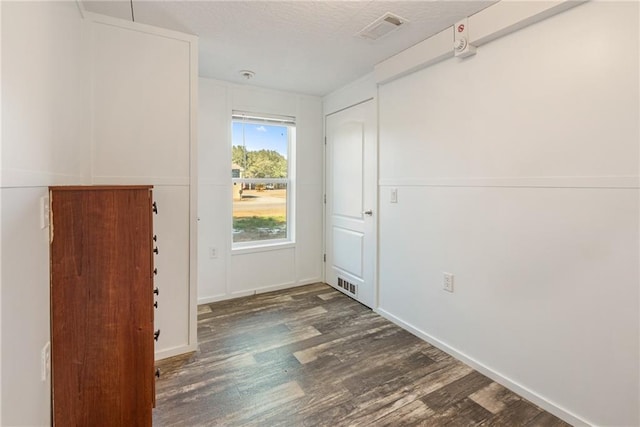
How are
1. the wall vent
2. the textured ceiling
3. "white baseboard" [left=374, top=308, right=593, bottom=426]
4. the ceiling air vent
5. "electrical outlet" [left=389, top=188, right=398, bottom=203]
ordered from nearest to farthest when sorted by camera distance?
"white baseboard" [left=374, top=308, right=593, bottom=426] → the textured ceiling → the ceiling air vent → "electrical outlet" [left=389, top=188, right=398, bottom=203] → the wall vent

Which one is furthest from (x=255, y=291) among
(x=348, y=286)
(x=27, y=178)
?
(x=27, y=178)

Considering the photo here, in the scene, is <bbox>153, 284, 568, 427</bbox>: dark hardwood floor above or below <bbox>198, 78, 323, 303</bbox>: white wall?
below

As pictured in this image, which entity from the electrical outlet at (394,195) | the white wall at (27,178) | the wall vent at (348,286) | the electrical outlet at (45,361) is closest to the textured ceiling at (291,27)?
the white wall at (27,178)

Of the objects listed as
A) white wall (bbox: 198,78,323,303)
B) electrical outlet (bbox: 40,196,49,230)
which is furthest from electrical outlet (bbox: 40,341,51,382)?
white wall (bbox: 198,78,323,303)

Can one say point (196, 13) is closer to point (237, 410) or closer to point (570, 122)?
point (570, 122)

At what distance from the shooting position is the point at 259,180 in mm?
3598

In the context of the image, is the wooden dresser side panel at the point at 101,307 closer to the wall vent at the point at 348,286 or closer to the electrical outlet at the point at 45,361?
the electrical outlet at the point at 45,361

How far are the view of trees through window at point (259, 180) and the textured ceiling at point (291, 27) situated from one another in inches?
29.4

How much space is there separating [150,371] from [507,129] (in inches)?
94.7

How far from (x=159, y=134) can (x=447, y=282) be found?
2.37 m

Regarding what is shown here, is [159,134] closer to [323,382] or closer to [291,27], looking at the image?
[291,27]

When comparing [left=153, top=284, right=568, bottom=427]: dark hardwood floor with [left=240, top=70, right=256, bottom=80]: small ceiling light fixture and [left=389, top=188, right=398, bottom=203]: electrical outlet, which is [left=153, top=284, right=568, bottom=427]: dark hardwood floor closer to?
[left=389, top=188, right=398, bottom=203]: electrical outlet

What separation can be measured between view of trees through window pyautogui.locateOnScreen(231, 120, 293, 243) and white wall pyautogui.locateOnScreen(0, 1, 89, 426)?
1.90 meters

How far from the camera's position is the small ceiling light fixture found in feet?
9.75
